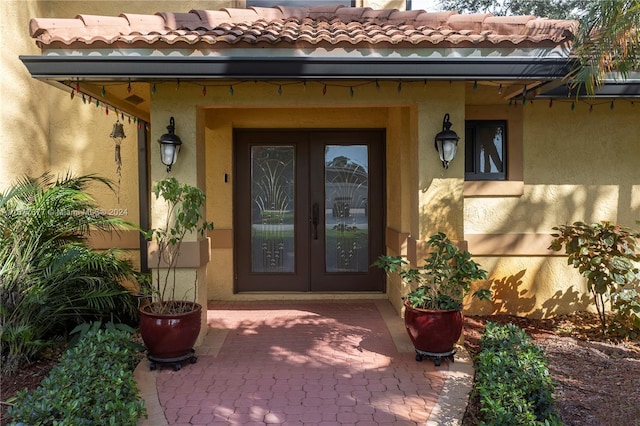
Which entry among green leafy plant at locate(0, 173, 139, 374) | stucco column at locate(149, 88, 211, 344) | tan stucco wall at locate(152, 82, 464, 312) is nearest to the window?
tan stucco wall at locate(152, 82, 464, 312)

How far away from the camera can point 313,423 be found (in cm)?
379

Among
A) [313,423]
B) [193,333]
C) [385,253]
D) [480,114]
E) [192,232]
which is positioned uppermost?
[480,114]

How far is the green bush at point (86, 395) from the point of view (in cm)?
331

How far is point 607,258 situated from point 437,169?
99.9 inches

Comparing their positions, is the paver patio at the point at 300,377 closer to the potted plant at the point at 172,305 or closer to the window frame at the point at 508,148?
the potted plant at the point at 172,305

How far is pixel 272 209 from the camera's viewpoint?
7.96 metres

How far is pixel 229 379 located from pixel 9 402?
6.53 ft

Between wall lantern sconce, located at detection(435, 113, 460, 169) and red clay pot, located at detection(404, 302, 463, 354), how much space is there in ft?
5.98

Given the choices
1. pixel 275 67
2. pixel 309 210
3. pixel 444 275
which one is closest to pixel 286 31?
pixel 275 67

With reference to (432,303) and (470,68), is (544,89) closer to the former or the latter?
(470,68)

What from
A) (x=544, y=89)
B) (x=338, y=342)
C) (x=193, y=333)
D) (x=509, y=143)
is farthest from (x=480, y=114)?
(x=193, y=333)

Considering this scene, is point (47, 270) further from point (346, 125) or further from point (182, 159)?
point (346, 125)

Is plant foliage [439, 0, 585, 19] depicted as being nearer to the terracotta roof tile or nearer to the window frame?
the window frame

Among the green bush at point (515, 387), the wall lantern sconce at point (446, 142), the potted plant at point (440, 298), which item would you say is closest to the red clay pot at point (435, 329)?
the potted plant at point (440, 298)
